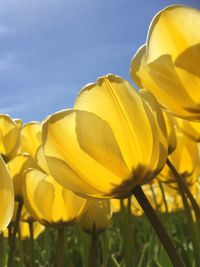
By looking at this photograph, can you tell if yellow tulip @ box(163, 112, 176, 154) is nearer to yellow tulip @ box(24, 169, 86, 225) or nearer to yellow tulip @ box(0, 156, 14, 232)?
yellow tulip @ box(24, 169, 86, 225)

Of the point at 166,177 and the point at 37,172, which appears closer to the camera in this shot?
the point at 37,172

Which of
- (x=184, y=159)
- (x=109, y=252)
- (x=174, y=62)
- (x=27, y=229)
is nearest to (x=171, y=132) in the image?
(x=184, y=159)

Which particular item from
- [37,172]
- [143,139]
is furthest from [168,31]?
[37,172]

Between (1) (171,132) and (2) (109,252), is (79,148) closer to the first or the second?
(1) (171,132)

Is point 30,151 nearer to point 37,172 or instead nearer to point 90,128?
point 37,172

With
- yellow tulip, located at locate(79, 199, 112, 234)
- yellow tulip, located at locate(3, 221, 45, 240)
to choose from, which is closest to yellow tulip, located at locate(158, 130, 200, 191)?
yellow tulip, located at locate(79, 199, 112, 234)
